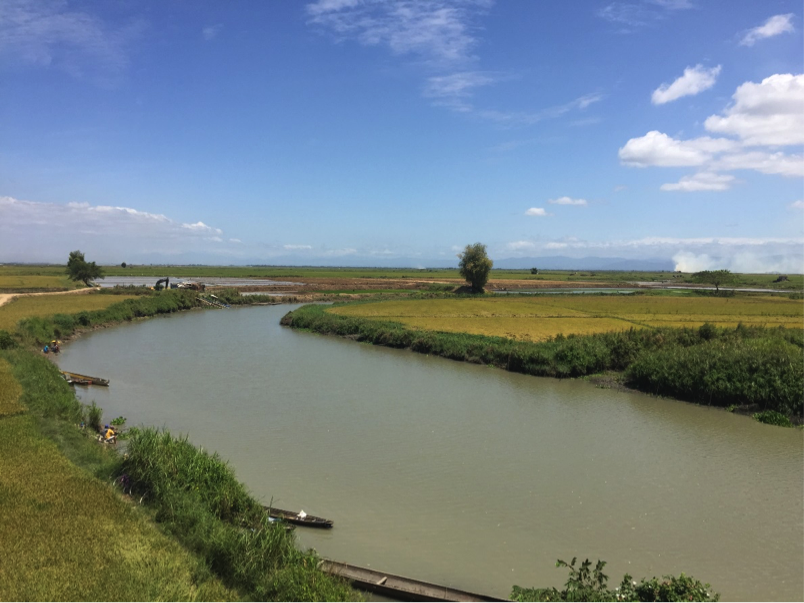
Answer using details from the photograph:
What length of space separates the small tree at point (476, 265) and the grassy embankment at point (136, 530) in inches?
2094

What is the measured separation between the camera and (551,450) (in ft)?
39.1

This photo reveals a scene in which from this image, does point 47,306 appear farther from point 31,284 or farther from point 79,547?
point 79,547

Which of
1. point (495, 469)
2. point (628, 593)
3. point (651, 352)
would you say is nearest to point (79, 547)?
point (628, 593)

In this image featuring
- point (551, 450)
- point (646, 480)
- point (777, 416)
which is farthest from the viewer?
point (777, 416)

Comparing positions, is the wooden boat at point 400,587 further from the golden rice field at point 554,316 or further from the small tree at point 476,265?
the small tree at point 476,265

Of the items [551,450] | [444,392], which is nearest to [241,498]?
[551,450]

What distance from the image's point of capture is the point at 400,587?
6.09 meters

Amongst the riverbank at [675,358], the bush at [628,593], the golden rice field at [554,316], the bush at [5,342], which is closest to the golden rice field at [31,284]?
the golden rice field at [554,316]

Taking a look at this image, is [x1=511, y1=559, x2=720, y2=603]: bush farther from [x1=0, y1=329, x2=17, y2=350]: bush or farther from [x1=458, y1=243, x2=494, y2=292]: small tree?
[x1=458, y1=243, x2=494, y2=292]: small tree

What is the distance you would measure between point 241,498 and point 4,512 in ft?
9.51

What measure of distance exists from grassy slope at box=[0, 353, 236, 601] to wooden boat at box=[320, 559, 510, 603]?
1.43 metres

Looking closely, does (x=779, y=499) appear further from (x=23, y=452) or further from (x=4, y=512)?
(x=23, y=452)

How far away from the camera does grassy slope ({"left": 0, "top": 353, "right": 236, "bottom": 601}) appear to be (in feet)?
17.1

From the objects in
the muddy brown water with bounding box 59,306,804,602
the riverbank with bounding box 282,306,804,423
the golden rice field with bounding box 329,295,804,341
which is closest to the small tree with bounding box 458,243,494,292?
the golden rice field with bounding box 329,295,804,341
